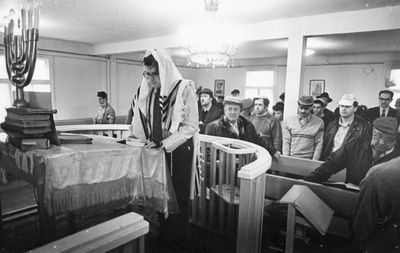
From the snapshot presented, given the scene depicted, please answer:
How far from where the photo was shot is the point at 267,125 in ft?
14.0

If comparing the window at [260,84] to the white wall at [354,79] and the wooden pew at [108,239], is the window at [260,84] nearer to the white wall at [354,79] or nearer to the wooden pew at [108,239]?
the white wall at [354,79]

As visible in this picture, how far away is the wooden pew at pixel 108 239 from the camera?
74 centimetres

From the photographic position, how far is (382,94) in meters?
4.66

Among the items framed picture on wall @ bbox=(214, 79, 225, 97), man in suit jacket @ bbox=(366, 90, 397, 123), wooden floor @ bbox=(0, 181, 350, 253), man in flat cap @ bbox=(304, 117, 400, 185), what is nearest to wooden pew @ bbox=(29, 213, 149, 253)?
wooden floor @ bbox=(0, 181, 350, 253)

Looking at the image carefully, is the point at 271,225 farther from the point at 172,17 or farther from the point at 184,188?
the point at 172,17

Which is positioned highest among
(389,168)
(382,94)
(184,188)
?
(382,94)

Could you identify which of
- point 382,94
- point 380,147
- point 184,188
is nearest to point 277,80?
point 382,94

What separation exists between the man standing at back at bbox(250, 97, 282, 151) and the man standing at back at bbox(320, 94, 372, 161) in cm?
74

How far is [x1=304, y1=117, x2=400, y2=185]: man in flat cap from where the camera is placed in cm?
253

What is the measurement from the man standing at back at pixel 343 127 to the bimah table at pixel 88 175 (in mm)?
2209

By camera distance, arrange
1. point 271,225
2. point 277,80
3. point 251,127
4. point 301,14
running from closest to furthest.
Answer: point 271,225, point 251,127, point 301,14, point 277,80

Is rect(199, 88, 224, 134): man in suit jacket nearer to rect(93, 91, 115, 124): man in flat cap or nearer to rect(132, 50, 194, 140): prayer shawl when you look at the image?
rect(93, 91, 115, 124): man in flat cap

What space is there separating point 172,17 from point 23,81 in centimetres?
305

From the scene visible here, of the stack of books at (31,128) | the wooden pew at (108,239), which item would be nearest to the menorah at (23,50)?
the stack of books at (31,128)
